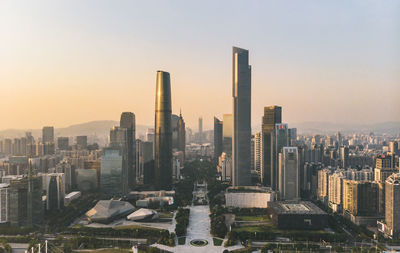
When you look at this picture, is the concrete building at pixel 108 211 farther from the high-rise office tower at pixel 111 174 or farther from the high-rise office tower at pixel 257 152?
the high-rise office tower at pixel 257 152

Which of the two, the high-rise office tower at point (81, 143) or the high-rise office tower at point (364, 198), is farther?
the high-rise office tower at point (81, 143)

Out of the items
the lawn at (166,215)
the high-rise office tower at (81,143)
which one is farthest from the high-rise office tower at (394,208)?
the high-rise office tower at (81,143)

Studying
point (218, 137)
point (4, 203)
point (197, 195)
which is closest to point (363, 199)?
point (197, 195)

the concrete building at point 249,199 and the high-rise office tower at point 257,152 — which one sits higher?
the high-rise office tower at point 257,152

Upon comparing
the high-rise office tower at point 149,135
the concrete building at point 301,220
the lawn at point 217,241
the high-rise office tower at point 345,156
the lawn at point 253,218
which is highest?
the high-rise office tower at point 149,135

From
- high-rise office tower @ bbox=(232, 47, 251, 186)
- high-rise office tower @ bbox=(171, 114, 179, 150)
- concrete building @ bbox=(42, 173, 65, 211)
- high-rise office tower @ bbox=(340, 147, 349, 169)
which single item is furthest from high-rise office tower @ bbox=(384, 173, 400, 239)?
high-rise office tower @ bbox=(171, 114, 179, 150)

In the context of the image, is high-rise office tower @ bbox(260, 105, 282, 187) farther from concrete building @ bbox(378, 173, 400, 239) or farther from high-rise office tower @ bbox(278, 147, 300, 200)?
concrete building @ bbox(378, 173, 400, 239)

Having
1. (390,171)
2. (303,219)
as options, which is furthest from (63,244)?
(390,171)
